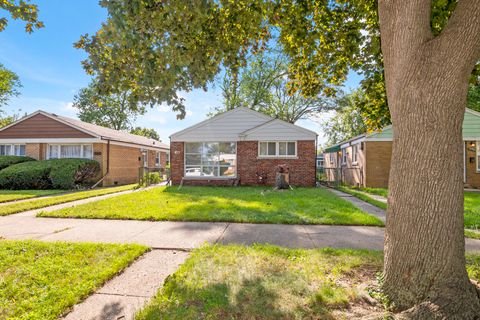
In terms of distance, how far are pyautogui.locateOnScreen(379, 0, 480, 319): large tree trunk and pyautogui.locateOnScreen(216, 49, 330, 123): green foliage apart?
87.0 ft

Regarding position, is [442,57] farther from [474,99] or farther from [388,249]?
[474,99]

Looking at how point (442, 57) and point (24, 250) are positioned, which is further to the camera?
point (24, 250)

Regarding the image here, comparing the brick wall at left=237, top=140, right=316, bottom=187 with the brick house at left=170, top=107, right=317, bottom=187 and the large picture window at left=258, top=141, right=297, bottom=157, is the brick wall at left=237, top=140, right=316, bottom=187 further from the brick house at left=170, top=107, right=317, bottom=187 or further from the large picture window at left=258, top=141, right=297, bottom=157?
the large picture window at left=258, top=141, right=297, bottom=157

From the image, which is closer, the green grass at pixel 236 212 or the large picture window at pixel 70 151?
the green grass at pixel 236 212

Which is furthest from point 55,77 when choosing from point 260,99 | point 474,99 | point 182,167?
point 474,99

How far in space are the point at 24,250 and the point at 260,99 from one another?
27566 millimetres

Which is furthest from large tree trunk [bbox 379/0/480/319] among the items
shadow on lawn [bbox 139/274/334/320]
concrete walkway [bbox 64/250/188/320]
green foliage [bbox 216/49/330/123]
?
green foliage [bbox 216/49/330/123]

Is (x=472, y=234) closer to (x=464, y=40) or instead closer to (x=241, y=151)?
(x=464, y=40)

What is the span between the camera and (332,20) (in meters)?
5.69

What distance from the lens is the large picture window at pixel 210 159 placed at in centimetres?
1486

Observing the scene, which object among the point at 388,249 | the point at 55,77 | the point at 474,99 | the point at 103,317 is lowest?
the point at 103,317

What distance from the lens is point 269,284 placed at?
2.84 m

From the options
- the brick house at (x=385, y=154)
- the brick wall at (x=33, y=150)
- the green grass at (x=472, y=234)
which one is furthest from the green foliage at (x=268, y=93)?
the green grass at (x=472, y=234)

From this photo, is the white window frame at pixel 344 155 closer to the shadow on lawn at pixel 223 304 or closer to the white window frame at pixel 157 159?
the white window frame at pixel 157 159
